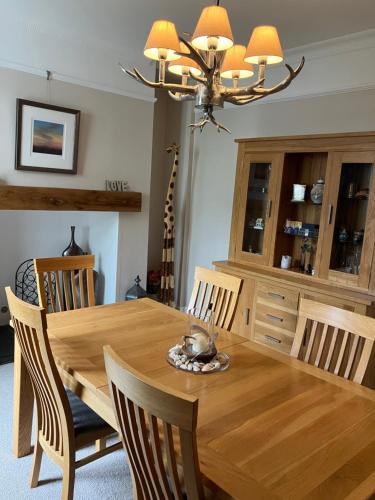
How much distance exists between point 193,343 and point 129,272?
244cm

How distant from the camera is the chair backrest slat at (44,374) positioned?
1.54 metres

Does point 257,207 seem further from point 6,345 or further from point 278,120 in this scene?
point 6,345

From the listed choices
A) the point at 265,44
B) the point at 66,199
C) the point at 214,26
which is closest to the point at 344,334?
the point at 265,44

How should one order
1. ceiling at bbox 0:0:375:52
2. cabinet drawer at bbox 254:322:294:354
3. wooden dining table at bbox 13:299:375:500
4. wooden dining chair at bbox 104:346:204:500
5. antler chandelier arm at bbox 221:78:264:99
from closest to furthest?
wooden dining chair at bbox 104:346:204:500 < wooden dining table at bbox 13:299:375:500 < antler chandelier arm at bbox 221:78:264:99 < ceiling at bbox 0:0:375:52 < cabinet drawer at bbox 254:322:294:354

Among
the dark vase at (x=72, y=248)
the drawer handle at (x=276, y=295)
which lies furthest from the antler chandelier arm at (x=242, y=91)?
the dark vase at (x=72, y=248)

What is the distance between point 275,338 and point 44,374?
2.09m

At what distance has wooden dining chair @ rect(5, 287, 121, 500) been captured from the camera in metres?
1.55

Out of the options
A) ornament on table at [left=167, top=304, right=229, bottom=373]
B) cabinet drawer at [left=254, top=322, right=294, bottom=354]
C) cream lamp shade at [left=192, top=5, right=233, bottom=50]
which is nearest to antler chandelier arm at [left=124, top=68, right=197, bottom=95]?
cream lamp shade at [left=192, top=5, right=233, bottom=50]

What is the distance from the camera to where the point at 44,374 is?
63.7 inches

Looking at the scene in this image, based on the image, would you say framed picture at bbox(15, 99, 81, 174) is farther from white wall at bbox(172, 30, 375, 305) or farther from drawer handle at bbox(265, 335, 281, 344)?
drawer handle at bbox(265, 335, 281, 344)

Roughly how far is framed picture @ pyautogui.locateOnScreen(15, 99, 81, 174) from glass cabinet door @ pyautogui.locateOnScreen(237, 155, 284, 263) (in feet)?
5.00

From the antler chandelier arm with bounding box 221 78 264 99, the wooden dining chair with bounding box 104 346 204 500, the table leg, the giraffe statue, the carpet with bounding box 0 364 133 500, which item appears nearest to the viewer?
the wooden dining chair with bounding box 104 346 204 500

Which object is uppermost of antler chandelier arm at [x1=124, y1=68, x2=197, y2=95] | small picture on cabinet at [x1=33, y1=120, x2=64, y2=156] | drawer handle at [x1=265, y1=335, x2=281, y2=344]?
antler chandelier arm at [x1=124, y1=68, x2=197, y2=95]

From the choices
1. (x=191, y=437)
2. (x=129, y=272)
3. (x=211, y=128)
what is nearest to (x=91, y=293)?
(x=129, y=272)
